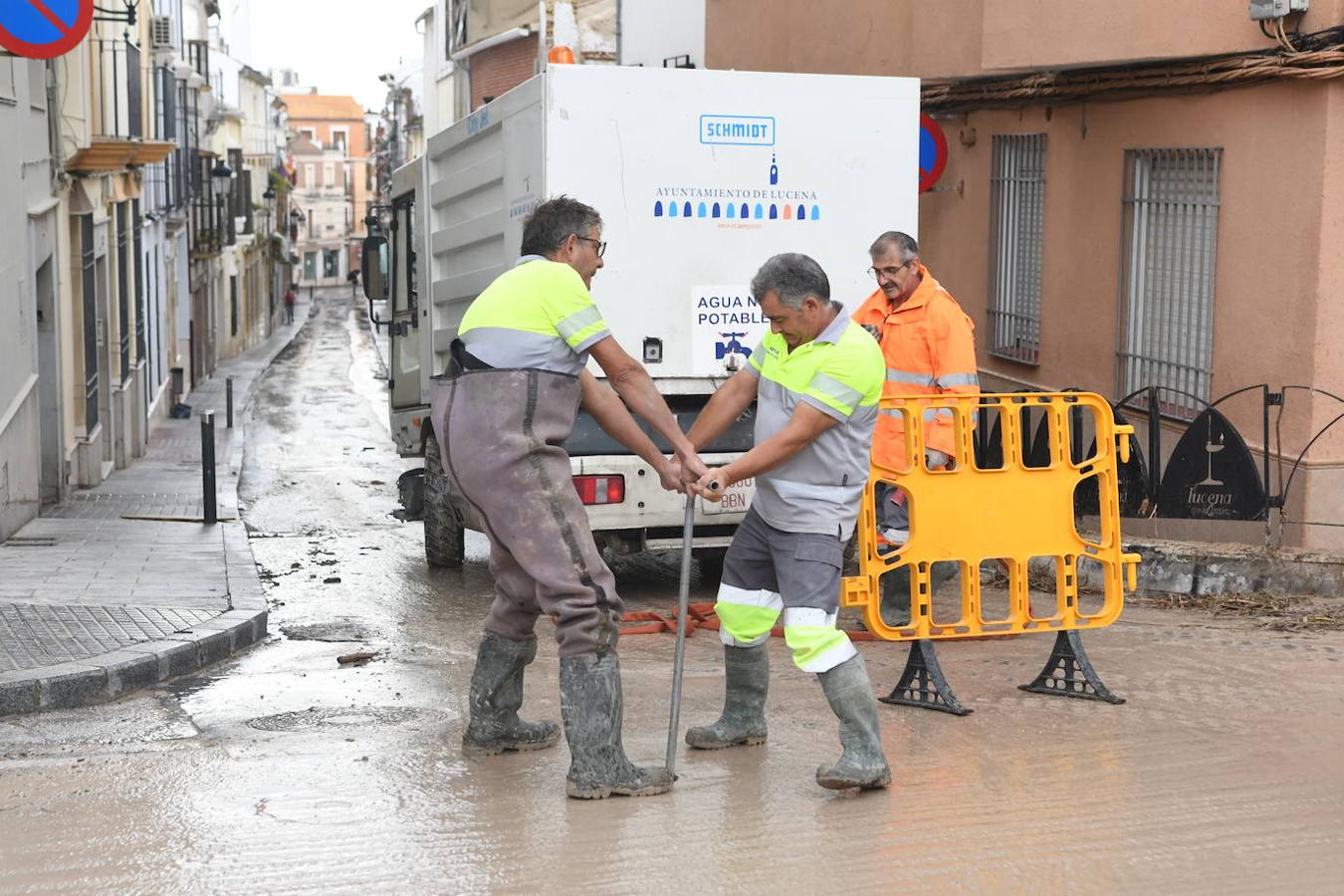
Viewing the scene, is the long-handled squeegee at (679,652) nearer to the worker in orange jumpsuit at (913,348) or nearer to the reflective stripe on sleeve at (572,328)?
the reflective stripe on sleeve at (572,328)

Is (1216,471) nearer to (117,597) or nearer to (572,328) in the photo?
(572,328)

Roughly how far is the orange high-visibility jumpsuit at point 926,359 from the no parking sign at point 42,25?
5487mm

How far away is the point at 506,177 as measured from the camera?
9555 mm

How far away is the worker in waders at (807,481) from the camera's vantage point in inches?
219

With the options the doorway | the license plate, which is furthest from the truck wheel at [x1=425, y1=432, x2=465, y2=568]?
the doorway

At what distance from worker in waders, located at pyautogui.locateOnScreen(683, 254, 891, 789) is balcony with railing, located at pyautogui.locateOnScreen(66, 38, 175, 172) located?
466 inches

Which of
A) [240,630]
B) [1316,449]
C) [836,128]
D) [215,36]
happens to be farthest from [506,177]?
[215,36]

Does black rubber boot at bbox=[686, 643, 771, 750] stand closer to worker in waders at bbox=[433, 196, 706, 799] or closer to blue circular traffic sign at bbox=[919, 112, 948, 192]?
worker in waders at bbox=[433, 196, 706, 799]

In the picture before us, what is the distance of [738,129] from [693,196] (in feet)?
1.37

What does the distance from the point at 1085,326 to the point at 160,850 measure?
30.9 ft

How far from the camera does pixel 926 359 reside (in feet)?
26.1

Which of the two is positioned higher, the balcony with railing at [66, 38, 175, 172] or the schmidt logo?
the balcony with railing at [66, 38, 175, 172]

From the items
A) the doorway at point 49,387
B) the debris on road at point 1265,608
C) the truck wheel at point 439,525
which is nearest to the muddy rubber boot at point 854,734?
the debris on road at point 1265,608

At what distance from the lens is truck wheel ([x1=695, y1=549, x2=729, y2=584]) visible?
413 inches
